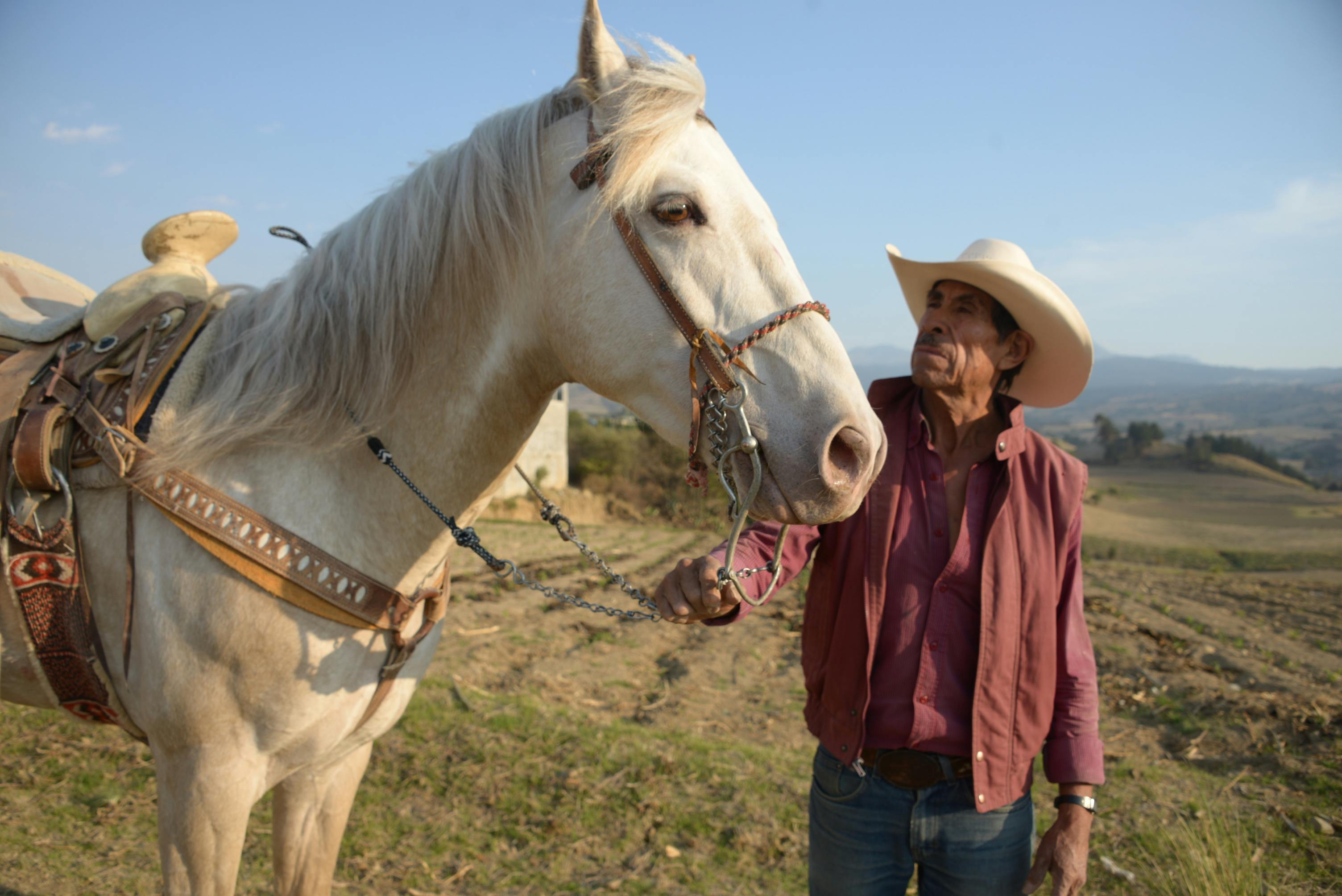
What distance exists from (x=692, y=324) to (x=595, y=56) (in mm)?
667

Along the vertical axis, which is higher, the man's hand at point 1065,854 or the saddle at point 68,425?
the saddle at point 68,425

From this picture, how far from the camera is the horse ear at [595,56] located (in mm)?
1537

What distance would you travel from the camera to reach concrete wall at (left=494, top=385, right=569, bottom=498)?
2374 centimetres

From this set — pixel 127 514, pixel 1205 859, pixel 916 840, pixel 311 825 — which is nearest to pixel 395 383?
pixel 127 514

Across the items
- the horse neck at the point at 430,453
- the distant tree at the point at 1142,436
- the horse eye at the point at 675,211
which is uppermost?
the horse eye at the point at 675,211

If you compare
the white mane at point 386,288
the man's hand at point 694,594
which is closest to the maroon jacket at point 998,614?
the man's hand at point 694,594

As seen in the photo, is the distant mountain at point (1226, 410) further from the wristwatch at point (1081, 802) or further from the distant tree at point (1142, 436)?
the wristwatch at point (1081, 802)

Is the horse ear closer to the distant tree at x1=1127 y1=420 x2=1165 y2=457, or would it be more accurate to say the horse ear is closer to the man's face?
the man's face

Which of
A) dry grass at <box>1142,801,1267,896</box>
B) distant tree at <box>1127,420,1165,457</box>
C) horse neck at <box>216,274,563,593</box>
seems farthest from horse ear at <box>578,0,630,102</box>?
distant tree at <box>1127,420,1165,457</box>

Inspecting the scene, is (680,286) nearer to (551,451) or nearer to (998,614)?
(998,614)

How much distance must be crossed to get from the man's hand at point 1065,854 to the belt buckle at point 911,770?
0.96ft

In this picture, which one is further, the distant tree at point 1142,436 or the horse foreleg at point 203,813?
the distant tree at point 1142,436

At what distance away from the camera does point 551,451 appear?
987 inches

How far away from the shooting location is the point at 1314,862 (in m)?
3.16
